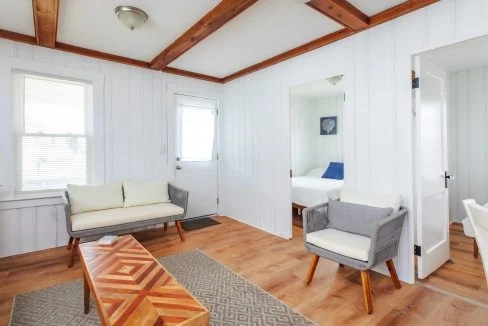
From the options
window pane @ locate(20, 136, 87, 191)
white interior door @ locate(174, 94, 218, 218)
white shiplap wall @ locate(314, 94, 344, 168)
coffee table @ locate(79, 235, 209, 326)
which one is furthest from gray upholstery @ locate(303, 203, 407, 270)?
white shiplap wall @ locate(314, 94, 344, 168)

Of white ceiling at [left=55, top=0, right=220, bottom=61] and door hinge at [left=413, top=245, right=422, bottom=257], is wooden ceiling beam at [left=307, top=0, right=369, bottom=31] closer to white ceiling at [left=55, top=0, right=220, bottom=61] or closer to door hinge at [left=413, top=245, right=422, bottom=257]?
white ceiling at [left=55, top=0, right=220, bottom=61]

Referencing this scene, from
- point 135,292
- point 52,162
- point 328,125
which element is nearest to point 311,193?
point 328,125

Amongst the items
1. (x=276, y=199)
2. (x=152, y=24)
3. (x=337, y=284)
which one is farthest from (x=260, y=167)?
(x=152, y=24)

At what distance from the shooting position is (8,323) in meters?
1.77

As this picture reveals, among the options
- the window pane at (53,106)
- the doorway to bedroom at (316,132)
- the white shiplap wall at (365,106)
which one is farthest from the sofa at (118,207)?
the doorway to bedroom at (316,132)

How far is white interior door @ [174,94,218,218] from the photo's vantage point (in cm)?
426

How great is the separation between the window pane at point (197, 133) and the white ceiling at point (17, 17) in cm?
206

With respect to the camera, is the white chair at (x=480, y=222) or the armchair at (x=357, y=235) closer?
the white chair at (x=480, y=222)

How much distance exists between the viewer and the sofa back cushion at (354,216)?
7.14ft

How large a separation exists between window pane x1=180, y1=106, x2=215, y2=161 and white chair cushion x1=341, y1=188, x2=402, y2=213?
2.61 metres

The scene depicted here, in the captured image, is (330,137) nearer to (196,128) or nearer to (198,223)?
(196,128)

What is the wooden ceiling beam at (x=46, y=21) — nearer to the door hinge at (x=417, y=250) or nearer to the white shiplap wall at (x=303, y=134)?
the door hinge at (x=417, y=250)

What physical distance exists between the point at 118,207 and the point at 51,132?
122 cm

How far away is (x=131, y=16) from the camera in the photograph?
2350mm
